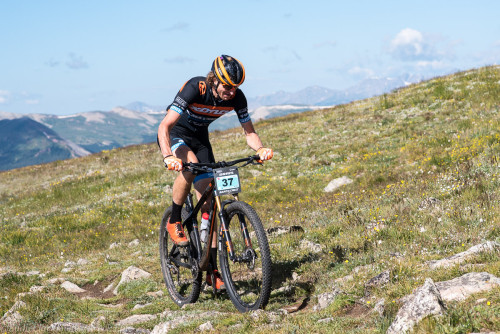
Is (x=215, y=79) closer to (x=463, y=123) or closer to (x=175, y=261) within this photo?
(x=175, y=261)

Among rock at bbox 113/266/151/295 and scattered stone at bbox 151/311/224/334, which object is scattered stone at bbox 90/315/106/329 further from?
rock at bbox 113/266/151/295

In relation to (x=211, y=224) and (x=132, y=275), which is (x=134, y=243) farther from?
(x=211, y=224)

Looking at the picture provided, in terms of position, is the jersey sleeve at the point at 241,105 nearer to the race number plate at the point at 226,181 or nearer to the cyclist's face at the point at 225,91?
the cyclist's face at the point at 225,91

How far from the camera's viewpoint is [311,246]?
311 inches

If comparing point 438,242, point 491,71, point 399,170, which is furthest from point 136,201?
point 491,71

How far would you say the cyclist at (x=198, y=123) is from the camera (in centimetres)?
576

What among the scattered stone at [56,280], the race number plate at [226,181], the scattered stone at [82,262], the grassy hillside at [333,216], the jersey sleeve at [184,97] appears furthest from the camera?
the scattered stone at [82,262]

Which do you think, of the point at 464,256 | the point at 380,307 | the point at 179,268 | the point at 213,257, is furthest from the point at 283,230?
the point at 380,307

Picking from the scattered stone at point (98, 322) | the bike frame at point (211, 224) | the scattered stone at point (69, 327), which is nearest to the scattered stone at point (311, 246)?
the bike frame at point (211, 224)

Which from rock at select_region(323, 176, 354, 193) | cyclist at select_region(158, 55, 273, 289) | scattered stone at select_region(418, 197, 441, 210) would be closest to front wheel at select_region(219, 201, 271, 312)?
cyclist at select_region(158, 55, 273, 289)

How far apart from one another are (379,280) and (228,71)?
3392 millimetres

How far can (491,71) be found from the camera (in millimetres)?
24984

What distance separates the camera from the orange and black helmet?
5695 mm

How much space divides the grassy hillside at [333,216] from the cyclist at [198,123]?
1.73 meters
